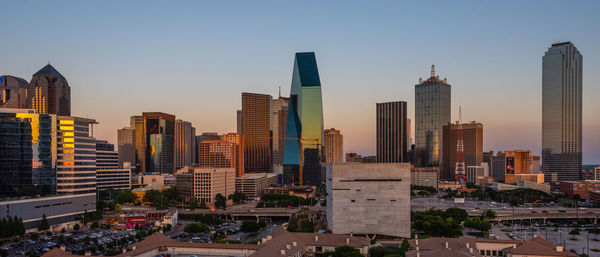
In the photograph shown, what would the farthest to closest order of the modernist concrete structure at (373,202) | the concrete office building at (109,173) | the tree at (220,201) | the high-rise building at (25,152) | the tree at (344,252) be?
the concrete office building at (109,173) → the tree at (220,201) → the high-rise building at (25,152) → the modernist concrete structure at (373,202) → the tree at (344,252)

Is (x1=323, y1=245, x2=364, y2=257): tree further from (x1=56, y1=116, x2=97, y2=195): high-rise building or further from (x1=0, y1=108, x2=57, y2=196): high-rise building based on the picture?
(x1=0, y1=108, x2=57, y2=196): high-rise building

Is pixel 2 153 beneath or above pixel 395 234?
above

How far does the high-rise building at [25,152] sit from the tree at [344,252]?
73897 mm

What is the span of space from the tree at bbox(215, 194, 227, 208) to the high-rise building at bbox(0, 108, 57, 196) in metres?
48.8

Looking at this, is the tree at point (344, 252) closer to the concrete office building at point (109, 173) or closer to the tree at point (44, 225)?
the tree at point (44, 225)

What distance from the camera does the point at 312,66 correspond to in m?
198

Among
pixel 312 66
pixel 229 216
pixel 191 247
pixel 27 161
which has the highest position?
pixel 312 66

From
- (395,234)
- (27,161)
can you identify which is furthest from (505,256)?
(27,161)

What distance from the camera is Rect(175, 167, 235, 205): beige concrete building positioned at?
14525cm

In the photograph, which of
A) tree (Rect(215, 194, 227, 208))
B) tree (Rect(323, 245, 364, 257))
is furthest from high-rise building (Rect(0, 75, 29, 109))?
tree (Rect(323, 245, 364, 257))

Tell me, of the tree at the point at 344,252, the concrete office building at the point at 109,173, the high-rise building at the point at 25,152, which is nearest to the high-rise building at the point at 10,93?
the concrete office building at the point at 109,173

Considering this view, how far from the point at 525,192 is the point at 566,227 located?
221ft

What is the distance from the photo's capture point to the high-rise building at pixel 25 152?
104000 millimetres

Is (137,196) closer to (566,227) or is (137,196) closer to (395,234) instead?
(395,234)
